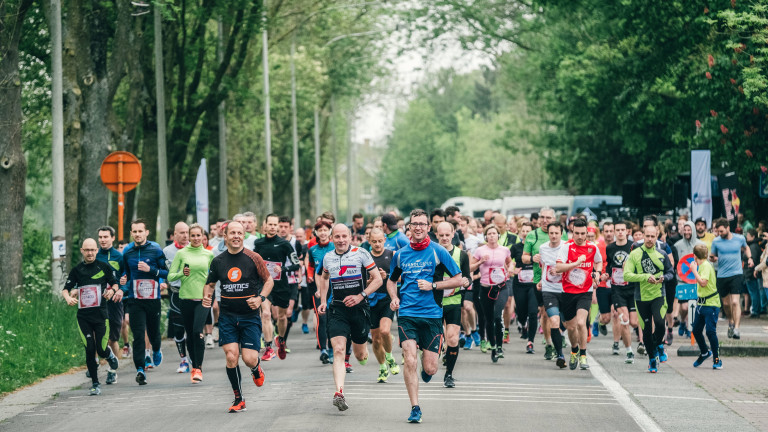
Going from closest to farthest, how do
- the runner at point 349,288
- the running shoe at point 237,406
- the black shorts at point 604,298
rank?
the running shoe at point 237,406, the runner at point 349,288, the black shorts at point 604,298

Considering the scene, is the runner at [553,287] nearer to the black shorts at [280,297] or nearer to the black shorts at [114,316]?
the black shorts at [280,297]

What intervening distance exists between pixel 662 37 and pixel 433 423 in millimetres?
20556

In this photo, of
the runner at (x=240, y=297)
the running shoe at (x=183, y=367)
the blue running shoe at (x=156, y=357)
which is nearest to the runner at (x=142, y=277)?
the running shoe at (x=183, y=367)

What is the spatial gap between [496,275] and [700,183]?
7.77m

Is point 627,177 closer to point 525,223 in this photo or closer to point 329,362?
point 525,223

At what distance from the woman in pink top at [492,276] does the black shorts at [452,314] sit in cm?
308

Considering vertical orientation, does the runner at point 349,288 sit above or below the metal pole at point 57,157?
below

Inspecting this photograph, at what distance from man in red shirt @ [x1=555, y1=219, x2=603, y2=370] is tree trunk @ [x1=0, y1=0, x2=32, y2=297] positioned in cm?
927

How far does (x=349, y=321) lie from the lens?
41.2 feet

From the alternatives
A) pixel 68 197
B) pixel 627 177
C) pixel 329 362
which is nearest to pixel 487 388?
pixel 329 362

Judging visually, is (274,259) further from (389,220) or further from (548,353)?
(548,353)

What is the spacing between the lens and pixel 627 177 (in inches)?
1837

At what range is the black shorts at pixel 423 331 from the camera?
1138cm

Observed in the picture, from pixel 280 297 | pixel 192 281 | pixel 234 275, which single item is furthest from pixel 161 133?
pixel 234 275
